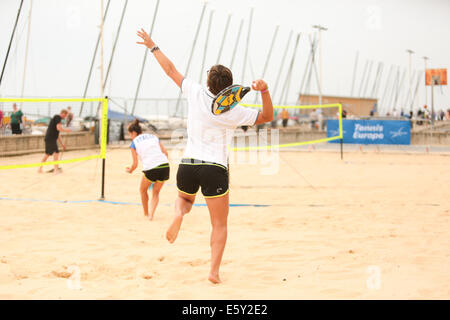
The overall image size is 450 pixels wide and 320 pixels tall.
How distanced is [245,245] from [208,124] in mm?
1803

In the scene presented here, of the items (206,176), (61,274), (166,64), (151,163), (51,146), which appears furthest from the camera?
(51,146)

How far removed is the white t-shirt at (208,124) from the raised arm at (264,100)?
0.07m

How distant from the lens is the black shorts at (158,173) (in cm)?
614

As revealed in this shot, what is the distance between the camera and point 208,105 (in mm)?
3256

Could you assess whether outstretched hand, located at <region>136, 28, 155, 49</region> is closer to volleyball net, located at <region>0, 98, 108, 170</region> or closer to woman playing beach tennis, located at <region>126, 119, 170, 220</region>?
woman playing beach tennis, located at <region>126, 119, 170, 220</region>

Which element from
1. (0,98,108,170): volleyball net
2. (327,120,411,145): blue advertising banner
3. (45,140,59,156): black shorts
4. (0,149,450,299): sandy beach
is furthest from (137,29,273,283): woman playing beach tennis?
(327,120,411,145): blue advertising banner

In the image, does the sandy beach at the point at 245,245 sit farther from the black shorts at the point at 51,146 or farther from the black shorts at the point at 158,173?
the black shorts at the point at 51,146

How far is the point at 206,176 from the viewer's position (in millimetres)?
3244

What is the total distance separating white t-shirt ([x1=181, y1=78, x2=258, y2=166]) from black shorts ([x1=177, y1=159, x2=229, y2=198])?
0.14 ft

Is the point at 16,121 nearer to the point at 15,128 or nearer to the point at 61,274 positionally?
the point at 15,128

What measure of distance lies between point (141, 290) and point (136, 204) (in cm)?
410

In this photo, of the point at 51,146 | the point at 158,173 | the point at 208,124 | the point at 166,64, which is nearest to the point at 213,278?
the point at 208,124
